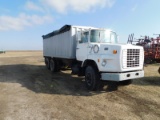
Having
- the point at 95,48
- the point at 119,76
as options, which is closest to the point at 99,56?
the point at 95,48

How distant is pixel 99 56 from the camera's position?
8047 millimetres

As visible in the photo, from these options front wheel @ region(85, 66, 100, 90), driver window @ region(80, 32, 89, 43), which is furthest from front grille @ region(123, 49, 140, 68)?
driver window @ region(80, 32, 89, 43)

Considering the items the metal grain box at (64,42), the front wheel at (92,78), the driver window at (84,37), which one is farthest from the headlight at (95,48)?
the metal grain box at (64,42)

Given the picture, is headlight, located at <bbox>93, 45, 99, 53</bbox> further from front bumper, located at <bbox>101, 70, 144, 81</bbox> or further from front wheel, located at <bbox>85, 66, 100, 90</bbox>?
front bumper, located at <bbox>101, 70, 144, 81</bbox>

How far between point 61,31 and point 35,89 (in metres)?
4.85

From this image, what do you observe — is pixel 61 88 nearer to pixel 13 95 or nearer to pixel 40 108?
pixel 13 95

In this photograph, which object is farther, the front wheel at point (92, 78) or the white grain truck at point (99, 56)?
the front wheel at point (92, 78)

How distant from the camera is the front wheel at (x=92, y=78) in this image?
8.27 m

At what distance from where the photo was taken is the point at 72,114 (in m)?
5.67

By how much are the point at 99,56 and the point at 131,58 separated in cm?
133

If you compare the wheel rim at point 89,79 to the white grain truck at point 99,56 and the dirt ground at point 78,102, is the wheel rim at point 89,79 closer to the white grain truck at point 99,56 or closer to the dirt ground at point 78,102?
the white grain truck at point 99,56

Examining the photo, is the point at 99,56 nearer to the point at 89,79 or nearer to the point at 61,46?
the point at 89,79

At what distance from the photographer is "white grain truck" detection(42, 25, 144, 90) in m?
7.54

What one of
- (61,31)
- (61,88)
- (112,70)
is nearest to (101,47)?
(112,70)
